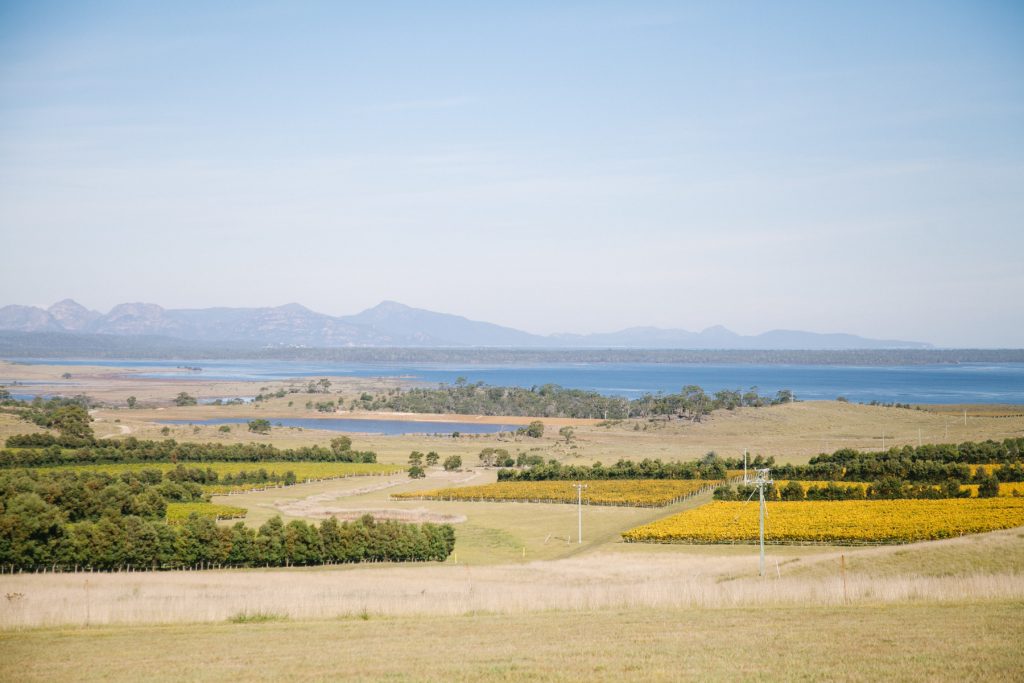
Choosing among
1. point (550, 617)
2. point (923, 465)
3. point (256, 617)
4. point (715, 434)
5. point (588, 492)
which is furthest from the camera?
point (715, 434)

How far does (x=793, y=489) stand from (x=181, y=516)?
132 feet

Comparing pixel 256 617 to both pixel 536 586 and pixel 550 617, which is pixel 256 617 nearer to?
pixel 550 617

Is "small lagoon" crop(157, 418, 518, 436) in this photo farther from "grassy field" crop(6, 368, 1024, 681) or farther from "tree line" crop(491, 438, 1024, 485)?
"grassy field" crop(6, 368, 1024, 681)

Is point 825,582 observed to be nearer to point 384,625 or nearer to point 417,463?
point 384,625

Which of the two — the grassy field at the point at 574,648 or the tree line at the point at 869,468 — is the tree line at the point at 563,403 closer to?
the tree line at the point at 869,468

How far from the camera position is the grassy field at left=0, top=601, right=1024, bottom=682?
15992 mm

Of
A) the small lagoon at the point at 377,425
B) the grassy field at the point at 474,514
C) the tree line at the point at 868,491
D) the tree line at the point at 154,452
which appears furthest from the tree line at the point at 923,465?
the small lagoon at the point at 377,425

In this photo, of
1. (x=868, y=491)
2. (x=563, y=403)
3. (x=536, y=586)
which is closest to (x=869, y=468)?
(x=868, y=491)

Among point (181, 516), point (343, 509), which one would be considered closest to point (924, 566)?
point (343, 509)

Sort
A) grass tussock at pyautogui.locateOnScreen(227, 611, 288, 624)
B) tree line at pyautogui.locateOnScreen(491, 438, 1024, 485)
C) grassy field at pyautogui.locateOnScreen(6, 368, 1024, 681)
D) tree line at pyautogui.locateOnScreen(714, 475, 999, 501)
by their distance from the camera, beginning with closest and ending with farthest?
grassy field at pyautogui.locateOnScreen(6, 368, 1024, 681) < grass tussock at pyautogui.locateOnScreen(227, 611, 288, 624) < tree line at pyautogui.locateOnScreen(714, 475, 999, 501) < tree line at pyautogui.locateOnScreen(491, 438, 1024, 485)

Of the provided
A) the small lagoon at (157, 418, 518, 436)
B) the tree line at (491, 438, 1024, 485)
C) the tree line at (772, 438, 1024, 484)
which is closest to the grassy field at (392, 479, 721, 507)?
the tree line at (491, 438, 1024, 485)

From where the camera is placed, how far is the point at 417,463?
296ft

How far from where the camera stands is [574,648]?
18406mm

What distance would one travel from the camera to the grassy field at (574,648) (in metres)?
16.0
